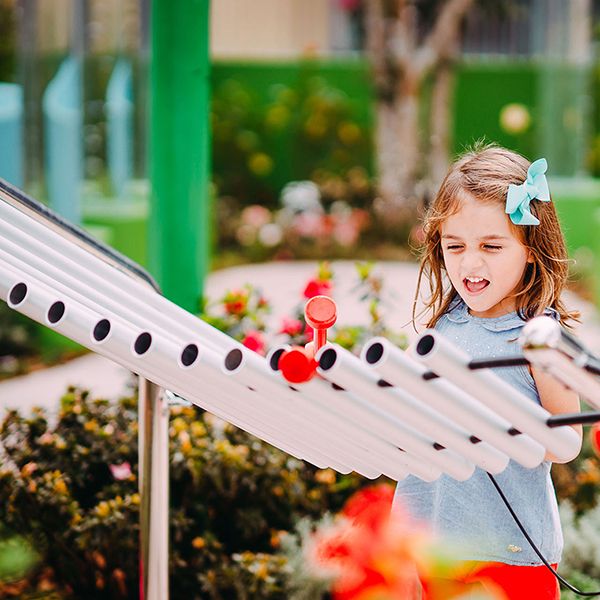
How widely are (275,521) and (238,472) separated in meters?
0.22

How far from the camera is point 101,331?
1.92 metres

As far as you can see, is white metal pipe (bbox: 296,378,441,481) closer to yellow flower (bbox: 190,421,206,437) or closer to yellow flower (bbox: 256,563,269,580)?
yellow flower (bbox: 256,563,269,580)

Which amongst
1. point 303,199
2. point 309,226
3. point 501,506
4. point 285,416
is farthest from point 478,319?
point 303,199

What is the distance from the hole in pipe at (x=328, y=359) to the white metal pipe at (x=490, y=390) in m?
0.12

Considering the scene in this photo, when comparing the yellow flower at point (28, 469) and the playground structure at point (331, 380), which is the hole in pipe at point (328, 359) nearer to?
the playground structure at point (331, 380)

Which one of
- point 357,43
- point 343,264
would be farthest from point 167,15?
point 357,43

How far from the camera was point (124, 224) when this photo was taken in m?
8.66

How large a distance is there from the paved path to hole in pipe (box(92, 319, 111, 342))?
0.91 m

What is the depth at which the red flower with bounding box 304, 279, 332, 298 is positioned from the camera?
3.66 m

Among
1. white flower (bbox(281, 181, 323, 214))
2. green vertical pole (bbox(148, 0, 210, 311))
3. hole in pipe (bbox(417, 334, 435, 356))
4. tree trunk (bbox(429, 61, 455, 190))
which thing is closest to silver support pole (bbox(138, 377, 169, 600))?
hole in pipe (bbox(417, 334, 435, 356))

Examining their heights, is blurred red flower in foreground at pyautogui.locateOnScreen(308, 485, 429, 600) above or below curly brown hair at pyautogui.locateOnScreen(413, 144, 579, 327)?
below

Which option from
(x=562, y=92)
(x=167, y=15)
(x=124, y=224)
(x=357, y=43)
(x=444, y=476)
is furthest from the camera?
(x=357, y=43)

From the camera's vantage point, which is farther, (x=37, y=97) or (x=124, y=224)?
(x=124, y=224)

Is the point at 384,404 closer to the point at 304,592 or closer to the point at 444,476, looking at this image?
the point at 444,476
